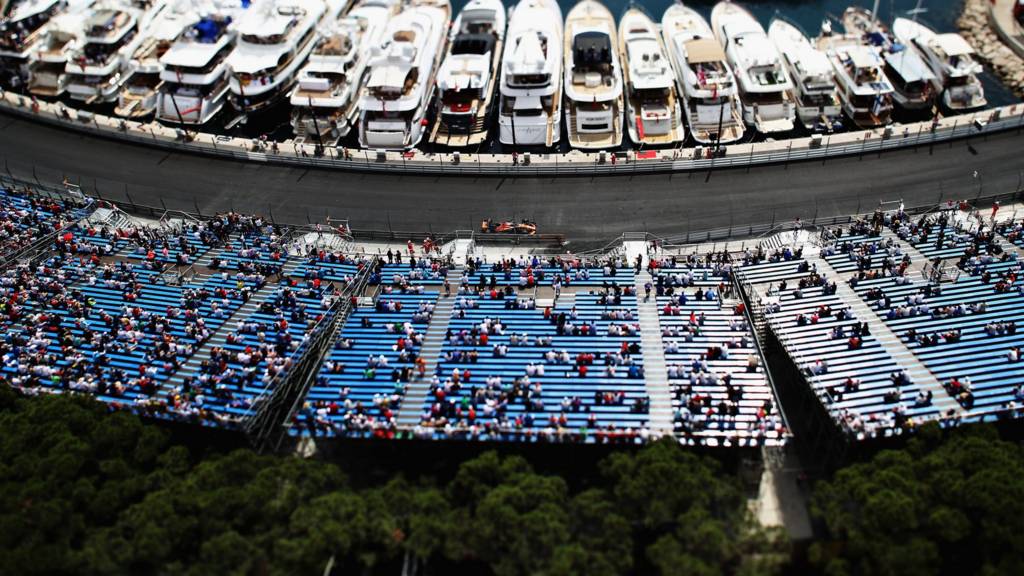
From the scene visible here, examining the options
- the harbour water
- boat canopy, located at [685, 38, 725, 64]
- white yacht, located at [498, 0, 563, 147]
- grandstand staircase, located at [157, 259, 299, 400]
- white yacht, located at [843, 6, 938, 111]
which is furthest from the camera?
the harbour water

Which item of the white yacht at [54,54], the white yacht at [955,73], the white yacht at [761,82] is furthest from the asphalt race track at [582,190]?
the white yacht at [54,54]

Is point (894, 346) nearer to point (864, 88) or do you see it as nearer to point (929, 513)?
point (929, 513)

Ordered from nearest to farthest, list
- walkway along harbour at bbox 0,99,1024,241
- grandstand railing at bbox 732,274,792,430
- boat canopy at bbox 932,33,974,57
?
grandstand railing at bbox 732,274,792,430 < walkway along harbour at bbox 0,99,1024,241 < boat canopy at bbox 932,33,974,57

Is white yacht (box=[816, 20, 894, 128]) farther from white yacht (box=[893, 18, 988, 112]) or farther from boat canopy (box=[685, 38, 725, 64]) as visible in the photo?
boat canopy (box=[685, 38, 725, 64])

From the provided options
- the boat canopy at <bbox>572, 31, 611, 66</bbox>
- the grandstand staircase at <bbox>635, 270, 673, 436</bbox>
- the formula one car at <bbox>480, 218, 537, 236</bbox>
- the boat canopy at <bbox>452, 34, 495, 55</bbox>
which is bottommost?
the grandstand staircase at <bbox>635, 270, 673, 436</bbox>

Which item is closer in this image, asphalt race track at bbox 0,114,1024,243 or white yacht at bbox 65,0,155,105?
asphalt race track at bbox 0,114,1024,243

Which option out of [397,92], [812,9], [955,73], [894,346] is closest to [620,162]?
[397,92]

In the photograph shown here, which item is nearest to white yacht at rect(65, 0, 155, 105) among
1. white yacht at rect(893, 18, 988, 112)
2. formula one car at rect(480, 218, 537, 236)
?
formula one car at rect(480, 218, 537, 236)
